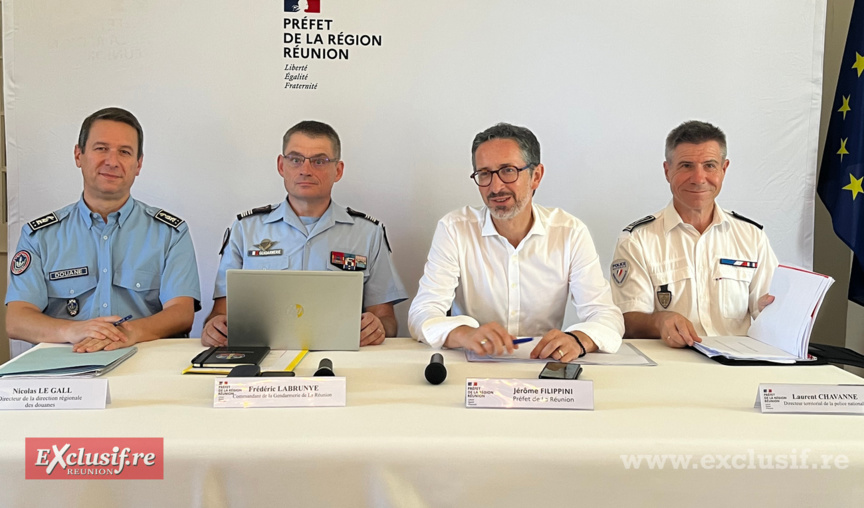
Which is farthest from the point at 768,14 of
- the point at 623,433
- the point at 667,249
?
the point at 623,433

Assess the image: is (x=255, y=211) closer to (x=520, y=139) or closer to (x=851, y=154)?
(x=520, y=139)

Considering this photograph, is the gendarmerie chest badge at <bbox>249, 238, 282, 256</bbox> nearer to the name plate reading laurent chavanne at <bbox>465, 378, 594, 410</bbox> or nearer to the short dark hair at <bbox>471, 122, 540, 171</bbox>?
the short dark hair at <bbox>471, 122, 540, 171</bbox>

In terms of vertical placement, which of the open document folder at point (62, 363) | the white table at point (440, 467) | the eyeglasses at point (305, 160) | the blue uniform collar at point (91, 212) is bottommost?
the white table at point (440, 467)

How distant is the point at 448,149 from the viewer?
114 inches

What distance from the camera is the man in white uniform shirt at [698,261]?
2348 millimetres

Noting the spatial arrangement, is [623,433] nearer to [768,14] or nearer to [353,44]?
[353,44]

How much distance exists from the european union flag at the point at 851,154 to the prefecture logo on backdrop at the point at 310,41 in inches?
89.2

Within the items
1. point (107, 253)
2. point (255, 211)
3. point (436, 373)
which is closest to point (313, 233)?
point (255, 211)

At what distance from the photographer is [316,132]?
259 centimetres

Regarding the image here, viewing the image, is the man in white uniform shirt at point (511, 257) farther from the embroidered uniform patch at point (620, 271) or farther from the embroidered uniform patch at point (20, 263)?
the embroidered uniform patch at point (20, 263)

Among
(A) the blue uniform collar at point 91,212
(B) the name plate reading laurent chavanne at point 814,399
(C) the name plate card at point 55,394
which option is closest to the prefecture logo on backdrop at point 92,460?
(C) the name plate card at point 55,394

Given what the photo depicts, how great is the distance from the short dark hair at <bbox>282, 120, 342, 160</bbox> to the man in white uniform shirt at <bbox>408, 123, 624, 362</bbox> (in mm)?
726

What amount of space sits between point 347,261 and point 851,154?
244cm

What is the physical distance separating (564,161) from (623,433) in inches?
77.2
